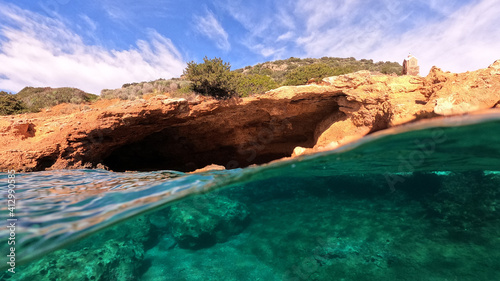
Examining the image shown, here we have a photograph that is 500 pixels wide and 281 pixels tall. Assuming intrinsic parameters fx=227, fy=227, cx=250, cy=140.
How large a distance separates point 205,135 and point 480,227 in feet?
41.1

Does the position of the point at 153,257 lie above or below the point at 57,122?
below

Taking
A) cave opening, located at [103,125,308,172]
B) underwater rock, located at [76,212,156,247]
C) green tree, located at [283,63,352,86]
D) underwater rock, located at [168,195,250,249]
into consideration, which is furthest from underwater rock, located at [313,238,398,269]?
green tree, located at [283,63,352,86]

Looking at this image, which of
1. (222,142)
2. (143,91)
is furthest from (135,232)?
(143,91)

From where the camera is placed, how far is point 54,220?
3967 mm

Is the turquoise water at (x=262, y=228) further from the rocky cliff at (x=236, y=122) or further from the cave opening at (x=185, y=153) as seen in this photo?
the cave opening at (x=185, y=153)

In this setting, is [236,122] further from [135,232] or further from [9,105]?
[9,105]

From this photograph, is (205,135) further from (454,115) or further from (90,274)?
(454,115)

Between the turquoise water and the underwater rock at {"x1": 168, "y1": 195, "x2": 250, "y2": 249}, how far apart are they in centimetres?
4

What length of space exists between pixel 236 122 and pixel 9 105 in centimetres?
1332

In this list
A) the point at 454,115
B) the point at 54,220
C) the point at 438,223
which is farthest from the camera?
the point at 438,223

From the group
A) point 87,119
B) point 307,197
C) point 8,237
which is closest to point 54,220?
point 8,237

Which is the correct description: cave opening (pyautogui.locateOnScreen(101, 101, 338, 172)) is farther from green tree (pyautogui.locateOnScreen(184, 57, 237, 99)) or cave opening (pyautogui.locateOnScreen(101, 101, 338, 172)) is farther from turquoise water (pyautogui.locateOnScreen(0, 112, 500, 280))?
turquoise water (pyautogui.locateOnScreen(0, 112, 500, 280))

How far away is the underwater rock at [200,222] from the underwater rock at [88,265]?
1.80 metres

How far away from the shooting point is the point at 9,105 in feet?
43.4
